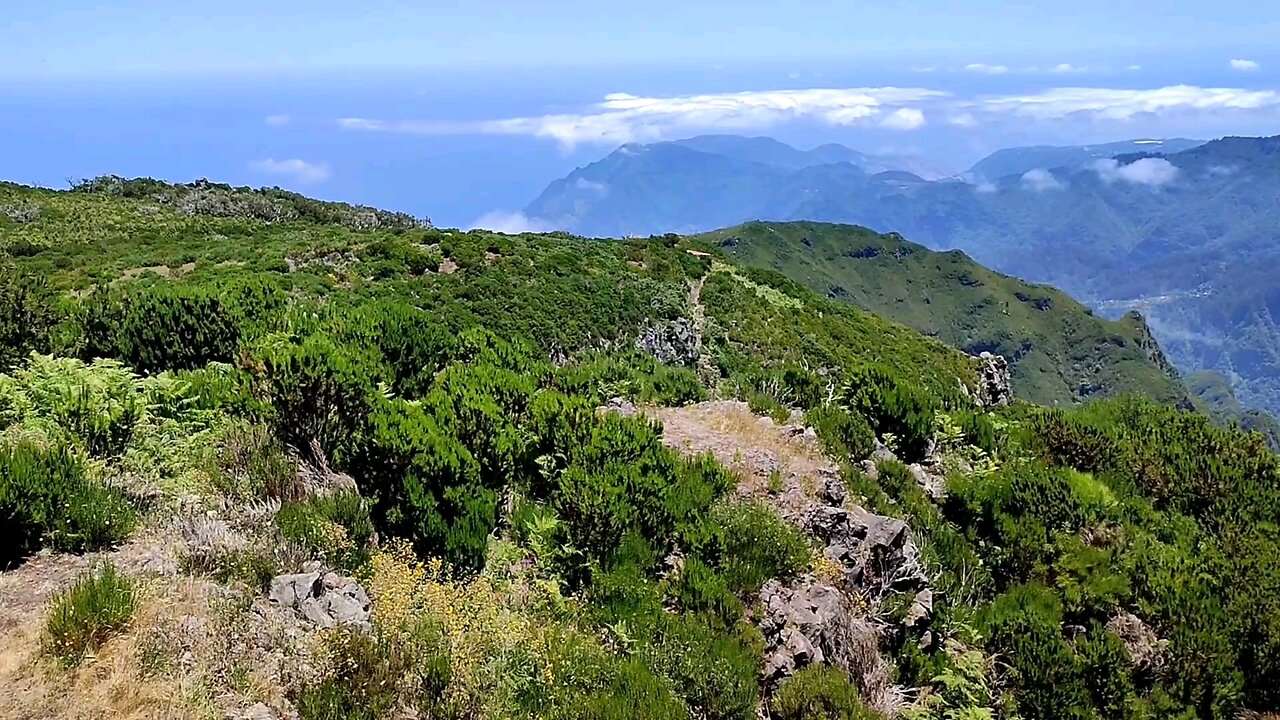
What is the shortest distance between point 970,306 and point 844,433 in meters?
169

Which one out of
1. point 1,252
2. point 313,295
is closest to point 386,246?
point 313,295

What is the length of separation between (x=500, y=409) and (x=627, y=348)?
17374mm

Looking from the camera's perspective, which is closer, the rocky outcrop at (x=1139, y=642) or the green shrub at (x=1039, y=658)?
the green shrub at (x=1039, y=658)

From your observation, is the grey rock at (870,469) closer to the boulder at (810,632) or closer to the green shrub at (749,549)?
the green shrub at (749,549)

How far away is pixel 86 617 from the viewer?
451 cm

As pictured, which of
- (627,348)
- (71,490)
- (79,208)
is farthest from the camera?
(79,208)

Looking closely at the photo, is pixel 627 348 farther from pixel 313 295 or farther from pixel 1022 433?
pixel 1022 433

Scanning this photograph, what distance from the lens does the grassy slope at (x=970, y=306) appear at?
14912 cm

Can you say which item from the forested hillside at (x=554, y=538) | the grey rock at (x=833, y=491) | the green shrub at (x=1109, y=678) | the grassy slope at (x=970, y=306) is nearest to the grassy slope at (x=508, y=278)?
the forested hillside at (x=554, y=538)

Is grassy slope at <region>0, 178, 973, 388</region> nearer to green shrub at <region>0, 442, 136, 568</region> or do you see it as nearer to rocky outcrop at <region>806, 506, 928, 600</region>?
rocky outcrop at <region>806, 506, 928, 600</region>

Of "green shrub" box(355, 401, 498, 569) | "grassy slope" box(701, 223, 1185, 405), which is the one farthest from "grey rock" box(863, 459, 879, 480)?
"grassy slope" box(701, 223, 1185, 405)

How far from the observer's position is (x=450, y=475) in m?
7.05

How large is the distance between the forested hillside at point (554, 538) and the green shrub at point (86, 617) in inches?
0.7

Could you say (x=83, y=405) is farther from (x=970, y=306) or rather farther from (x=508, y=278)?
(x=970, y=306)
